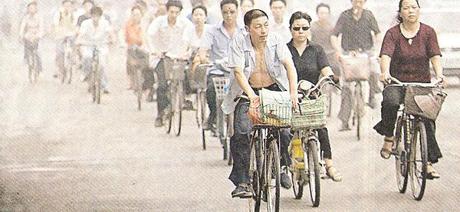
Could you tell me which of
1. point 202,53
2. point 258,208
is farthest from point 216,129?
point 258,208

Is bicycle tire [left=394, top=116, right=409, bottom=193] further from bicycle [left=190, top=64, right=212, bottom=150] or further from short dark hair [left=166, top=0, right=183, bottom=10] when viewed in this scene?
short dark hair [left=166, top=0, right=183, bottom=10]

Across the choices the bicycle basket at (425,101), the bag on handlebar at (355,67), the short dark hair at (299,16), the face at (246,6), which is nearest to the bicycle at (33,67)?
the face at (246,6)

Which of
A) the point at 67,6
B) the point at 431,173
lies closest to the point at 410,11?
the point at 431,173

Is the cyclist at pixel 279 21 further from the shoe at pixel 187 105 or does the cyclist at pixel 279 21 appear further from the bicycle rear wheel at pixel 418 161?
the shoe at pixel 187 105

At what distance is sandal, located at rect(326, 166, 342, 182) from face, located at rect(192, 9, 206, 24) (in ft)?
3.63

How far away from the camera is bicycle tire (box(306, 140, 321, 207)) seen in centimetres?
679

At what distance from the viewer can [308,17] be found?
24.1 feet

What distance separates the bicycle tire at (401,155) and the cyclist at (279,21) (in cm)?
75

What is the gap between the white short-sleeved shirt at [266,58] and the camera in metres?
6.78

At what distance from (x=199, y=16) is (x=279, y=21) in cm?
66

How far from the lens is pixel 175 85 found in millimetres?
8117

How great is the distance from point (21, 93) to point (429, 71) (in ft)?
7.35

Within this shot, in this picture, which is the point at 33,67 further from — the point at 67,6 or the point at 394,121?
the point at 394,121

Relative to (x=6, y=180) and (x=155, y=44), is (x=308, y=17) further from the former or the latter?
(x=6, y=180)
